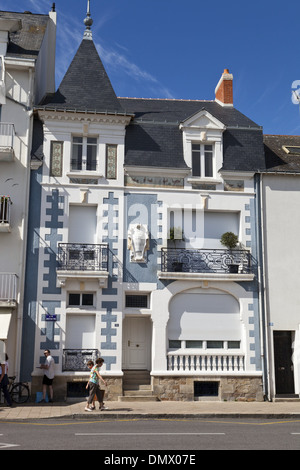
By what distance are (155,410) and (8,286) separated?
6363 millimetres

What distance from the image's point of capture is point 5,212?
19359mm

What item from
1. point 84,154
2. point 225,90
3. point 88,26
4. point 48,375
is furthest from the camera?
point 225,90

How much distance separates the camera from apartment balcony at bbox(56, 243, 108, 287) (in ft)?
63.3

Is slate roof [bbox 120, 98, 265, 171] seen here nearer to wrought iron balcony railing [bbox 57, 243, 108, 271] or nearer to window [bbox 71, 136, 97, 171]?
window [bbox 71, 136, 97, 171]

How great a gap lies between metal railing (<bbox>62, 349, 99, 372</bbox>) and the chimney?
457 inches

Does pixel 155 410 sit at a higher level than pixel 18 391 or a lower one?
lower

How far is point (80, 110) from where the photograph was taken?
2048 cm

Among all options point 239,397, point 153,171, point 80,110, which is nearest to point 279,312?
point 239,397

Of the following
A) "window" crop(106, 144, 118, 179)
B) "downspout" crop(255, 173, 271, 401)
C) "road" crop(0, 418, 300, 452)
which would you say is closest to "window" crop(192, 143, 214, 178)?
"downspout" crop(255, 173, 271, 401)

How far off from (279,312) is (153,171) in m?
6.72

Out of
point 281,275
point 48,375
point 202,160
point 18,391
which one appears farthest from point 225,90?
point 18,391

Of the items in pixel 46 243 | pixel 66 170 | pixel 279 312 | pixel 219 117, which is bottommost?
pixel 279 312

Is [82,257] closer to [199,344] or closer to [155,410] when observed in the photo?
[199,344]
